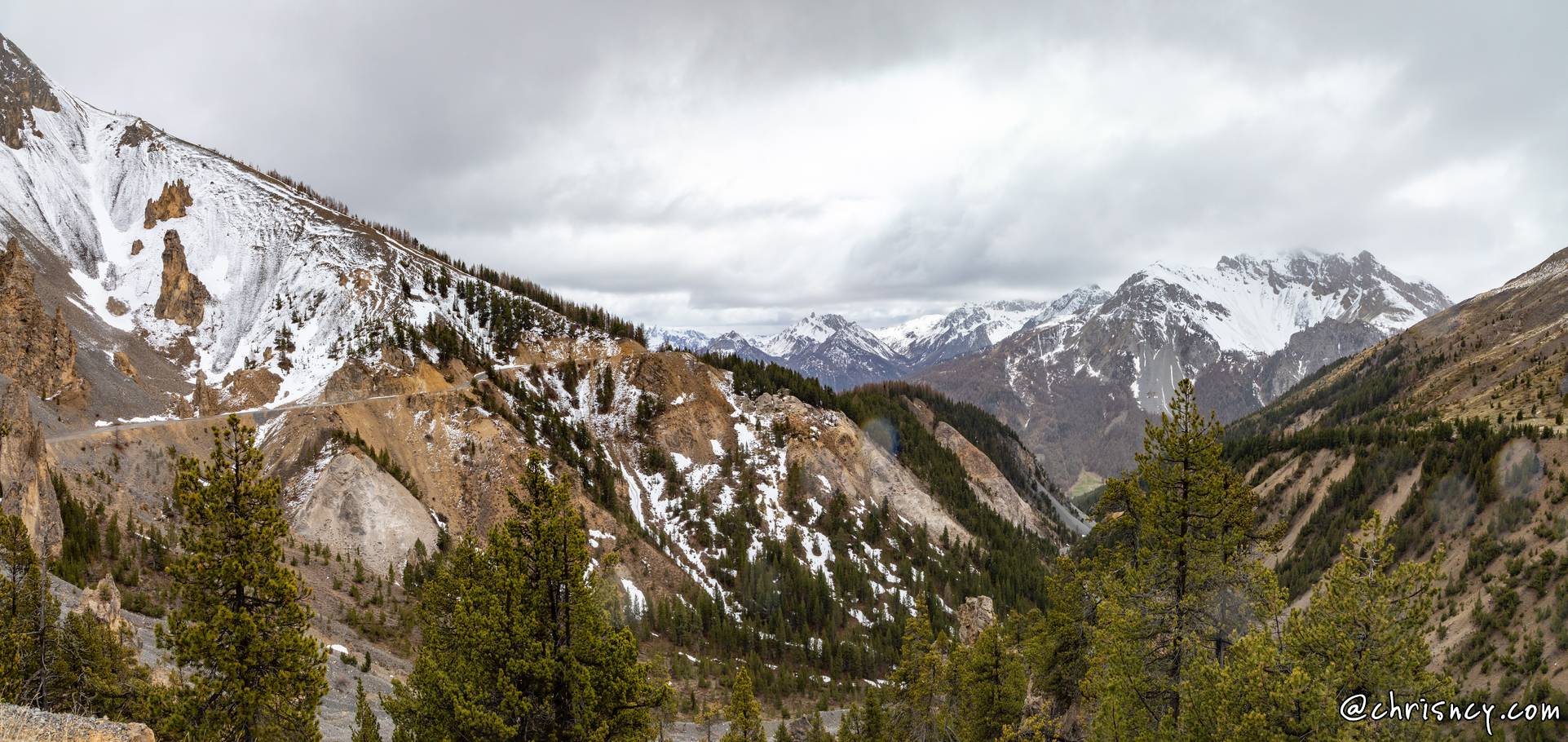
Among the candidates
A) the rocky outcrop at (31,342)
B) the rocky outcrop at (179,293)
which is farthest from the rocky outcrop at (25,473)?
the rocky outcrop at (179,293)

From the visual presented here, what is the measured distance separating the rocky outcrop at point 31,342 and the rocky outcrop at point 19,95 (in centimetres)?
4670

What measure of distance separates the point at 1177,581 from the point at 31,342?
8363 cm

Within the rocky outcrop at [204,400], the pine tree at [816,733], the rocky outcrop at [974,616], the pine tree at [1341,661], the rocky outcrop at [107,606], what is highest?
the rocky outcrop at [204,400]

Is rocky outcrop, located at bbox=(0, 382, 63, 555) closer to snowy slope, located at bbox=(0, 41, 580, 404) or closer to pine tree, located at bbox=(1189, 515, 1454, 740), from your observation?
snowy slope, located at bbox=(0, 41, 580, 404)

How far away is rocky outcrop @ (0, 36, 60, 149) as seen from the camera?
9131 centimetres

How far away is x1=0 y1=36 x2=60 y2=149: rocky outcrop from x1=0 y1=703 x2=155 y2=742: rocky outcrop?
122 metres

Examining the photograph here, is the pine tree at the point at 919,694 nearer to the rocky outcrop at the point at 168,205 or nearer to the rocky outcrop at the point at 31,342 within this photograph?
the rocky outcrop at the point at 31,342

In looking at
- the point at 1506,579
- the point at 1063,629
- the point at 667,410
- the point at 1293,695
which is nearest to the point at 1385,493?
the point at 1506,579

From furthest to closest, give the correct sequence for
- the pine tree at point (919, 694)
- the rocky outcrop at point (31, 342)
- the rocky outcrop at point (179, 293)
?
the rocky outcrop at point (179, 293)
the rocky outcrop at point (31, 342)
the pine tree at point (919, 694)

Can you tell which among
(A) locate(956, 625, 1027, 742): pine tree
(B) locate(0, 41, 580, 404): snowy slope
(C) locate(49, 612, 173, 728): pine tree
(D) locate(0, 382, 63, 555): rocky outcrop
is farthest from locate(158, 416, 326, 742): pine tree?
(B) locate(0, 41, 580, 404): snowy slope

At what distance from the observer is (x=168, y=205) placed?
308ft

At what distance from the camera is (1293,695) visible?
13555mm

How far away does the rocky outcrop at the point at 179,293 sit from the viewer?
81.8 meters

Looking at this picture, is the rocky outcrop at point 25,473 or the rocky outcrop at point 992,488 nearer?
the rocky outcrop at point 25,473
